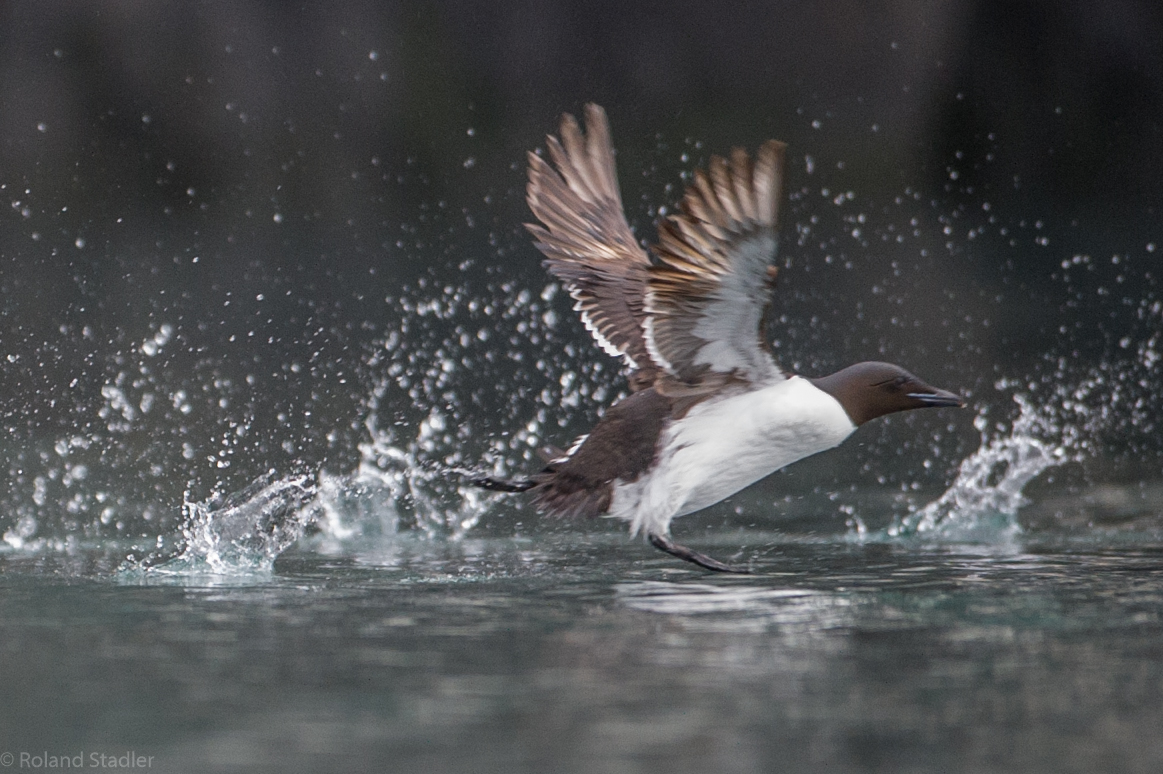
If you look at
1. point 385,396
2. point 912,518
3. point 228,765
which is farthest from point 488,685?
point 385,396

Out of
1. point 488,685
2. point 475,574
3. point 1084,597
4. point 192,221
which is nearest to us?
point 488,685

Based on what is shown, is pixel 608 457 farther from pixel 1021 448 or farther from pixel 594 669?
pixel 1021 448

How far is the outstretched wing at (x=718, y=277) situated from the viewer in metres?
4.07

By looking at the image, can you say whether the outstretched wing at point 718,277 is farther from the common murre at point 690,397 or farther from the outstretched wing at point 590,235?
the outstretched wing at point 590,235

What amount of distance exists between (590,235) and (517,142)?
20.0ft

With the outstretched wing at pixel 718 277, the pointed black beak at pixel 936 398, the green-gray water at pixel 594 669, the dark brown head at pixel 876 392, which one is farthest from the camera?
the pointed black beak at pixel 936 398

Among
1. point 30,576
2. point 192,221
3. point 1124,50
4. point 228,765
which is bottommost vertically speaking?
point 228,765

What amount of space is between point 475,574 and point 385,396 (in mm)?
4860

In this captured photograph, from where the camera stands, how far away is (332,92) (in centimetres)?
1192

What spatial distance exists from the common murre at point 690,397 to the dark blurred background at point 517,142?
562 centimetres

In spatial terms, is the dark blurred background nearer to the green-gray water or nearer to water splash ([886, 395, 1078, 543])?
water splash ([886, 395, 1078, 543])

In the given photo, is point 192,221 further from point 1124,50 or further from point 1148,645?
point 1148,645

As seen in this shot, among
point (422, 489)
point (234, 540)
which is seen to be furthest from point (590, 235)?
point (422, 489)

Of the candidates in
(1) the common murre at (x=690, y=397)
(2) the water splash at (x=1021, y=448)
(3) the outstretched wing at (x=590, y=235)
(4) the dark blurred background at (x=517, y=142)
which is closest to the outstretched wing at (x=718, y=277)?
(1) the common murre at (x=690, y=397)
